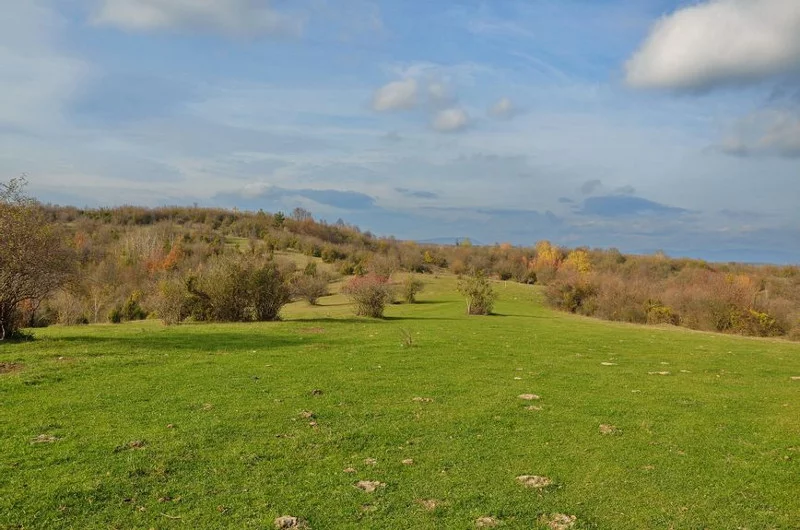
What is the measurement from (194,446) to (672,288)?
5767cm

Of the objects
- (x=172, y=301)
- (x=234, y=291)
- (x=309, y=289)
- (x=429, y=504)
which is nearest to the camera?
(x=429, y=504)

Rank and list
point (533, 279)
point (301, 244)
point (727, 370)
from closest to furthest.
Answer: point (727, 370) < point (533, 279) < point (301, 244)

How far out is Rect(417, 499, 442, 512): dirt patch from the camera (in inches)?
252

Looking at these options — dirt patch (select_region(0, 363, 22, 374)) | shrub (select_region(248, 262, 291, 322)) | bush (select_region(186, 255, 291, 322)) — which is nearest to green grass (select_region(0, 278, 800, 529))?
dirt patch (select_region(0, 363, 22, 374))

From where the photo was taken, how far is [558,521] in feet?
20.2

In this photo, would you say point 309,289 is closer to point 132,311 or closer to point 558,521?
A: point 132,311

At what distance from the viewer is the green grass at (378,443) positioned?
20.8 ft

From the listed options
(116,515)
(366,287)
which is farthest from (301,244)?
(116,515)

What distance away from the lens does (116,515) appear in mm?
5941

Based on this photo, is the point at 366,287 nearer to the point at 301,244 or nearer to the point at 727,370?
the point at 727,370

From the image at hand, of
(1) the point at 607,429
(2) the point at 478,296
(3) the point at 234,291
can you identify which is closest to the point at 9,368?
(1) the point at 607,429

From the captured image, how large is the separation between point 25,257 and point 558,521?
731 inches

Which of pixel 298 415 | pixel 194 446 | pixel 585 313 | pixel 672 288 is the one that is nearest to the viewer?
pixel 194 446

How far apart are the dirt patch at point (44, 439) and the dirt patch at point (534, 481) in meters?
7.08
